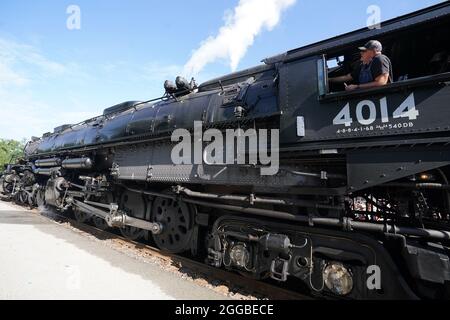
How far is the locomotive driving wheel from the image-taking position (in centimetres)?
646

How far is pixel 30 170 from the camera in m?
15.1

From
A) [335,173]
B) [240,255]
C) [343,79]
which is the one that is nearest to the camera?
[335,173]

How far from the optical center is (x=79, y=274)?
5.46 m

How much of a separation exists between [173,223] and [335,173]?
12.5ft

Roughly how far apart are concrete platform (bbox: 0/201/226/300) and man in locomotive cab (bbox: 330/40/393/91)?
361 centimetres

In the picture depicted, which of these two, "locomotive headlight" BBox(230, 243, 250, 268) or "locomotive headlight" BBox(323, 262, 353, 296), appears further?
"locomotive headlight" BBox(230, 243, 250, 268)

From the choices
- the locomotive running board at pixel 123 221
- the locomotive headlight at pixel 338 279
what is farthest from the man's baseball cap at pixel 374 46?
the locomotive running board at pixel 123 221

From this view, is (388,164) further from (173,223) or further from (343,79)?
(173,223)

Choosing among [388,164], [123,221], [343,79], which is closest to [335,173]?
[388,164]

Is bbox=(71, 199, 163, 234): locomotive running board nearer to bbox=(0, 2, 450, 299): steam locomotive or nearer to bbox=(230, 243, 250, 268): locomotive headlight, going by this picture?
bbox=(0, 2, 450, 299): steam locomotive

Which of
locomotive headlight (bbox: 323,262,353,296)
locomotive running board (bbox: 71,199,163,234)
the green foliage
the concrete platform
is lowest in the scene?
the concrete platform

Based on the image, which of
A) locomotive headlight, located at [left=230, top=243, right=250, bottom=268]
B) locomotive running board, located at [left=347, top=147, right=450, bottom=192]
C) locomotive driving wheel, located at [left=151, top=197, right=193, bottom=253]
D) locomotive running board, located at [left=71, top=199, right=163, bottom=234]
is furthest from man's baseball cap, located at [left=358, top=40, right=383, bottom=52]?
locomotive running board, located at [left=71, top=199, right=163, bottom=234]

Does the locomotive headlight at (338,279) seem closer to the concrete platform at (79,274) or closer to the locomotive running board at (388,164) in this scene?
the locomotive running board at (388,164)

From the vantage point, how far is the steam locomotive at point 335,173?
3436 mm
